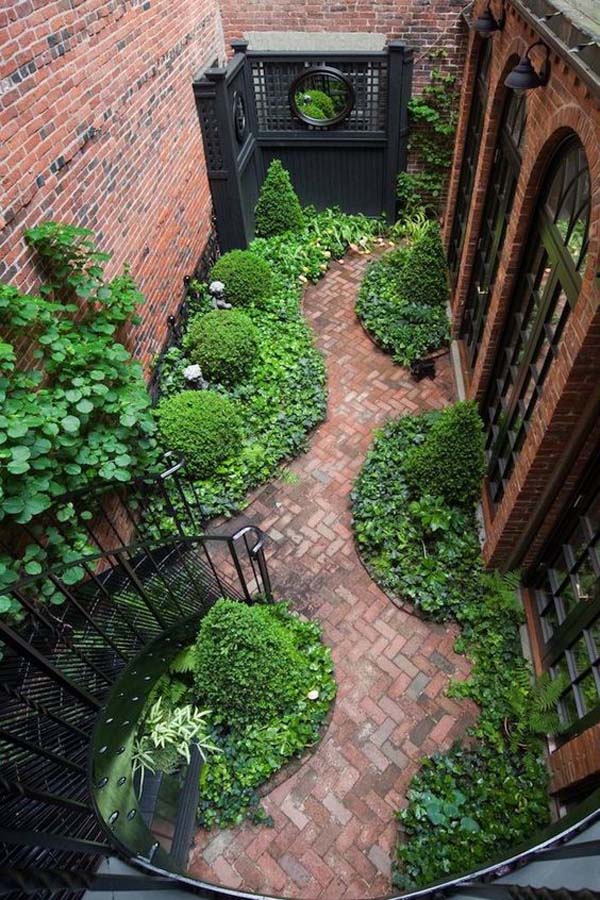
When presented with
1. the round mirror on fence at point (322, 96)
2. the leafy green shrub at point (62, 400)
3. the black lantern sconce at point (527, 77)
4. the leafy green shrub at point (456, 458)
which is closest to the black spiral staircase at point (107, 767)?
the leafy green shrub at point (62, 400)

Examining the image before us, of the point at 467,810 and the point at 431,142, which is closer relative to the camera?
the point at 467,810

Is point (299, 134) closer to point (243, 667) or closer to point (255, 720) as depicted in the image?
point (243, 667)

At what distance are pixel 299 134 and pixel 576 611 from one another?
8.08m

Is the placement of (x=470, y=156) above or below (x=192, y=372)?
above

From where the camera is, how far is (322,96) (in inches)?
344

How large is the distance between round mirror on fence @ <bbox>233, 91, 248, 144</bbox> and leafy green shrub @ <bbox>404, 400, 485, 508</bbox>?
209 inches

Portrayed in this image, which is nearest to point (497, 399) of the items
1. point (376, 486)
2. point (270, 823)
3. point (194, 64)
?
point (376, 486)

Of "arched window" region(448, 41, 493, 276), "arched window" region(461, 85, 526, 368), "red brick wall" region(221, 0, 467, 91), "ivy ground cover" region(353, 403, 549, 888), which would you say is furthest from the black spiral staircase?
"red brick wall" region(221, 0, 467, 91)

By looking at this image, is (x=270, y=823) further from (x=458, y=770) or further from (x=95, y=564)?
(x=95, y=564)

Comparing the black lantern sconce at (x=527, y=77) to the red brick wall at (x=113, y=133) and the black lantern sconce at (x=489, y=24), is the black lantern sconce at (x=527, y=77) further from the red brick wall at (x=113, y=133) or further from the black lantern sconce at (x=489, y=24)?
the red brick wall at (x=113, y=133)

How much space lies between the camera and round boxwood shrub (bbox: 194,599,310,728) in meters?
3.56

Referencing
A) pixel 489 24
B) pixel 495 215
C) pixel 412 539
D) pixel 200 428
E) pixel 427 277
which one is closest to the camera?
pixel 489 24

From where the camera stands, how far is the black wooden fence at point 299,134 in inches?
273

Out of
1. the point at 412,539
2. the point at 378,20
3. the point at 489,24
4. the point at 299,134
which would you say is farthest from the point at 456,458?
the point at 378,20
